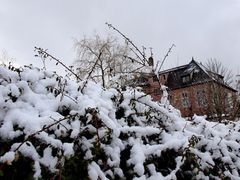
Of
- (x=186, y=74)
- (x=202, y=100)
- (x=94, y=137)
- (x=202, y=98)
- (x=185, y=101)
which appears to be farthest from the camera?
(x=186, y=74)

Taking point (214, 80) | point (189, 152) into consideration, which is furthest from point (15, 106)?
point (214, 80)

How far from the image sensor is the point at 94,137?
2.23 metres

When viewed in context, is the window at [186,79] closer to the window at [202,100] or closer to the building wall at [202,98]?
the building wall at [202,98]

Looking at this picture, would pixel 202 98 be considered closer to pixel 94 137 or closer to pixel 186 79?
pixel 186 79

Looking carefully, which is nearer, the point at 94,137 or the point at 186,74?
the point at 94,137

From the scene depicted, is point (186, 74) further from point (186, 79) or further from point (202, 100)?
point (202, 100)

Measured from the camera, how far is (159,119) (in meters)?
2.87

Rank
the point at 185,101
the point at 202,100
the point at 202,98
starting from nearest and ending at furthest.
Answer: the point at 202,98 → the point at 202,100 → the point at 185,101

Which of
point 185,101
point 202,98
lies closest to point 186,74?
point 185,101

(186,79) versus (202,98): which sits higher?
(186,79)

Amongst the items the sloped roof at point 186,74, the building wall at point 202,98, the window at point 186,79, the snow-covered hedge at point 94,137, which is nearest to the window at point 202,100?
the building wall at point 202,98

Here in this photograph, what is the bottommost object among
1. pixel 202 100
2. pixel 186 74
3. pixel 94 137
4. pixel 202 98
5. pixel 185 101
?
pixel 94 137

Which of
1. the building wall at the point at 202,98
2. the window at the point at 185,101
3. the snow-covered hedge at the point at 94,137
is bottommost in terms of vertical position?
the snow-covered hedge at the point at 94,137

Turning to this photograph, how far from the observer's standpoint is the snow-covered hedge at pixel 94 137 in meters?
1.93
